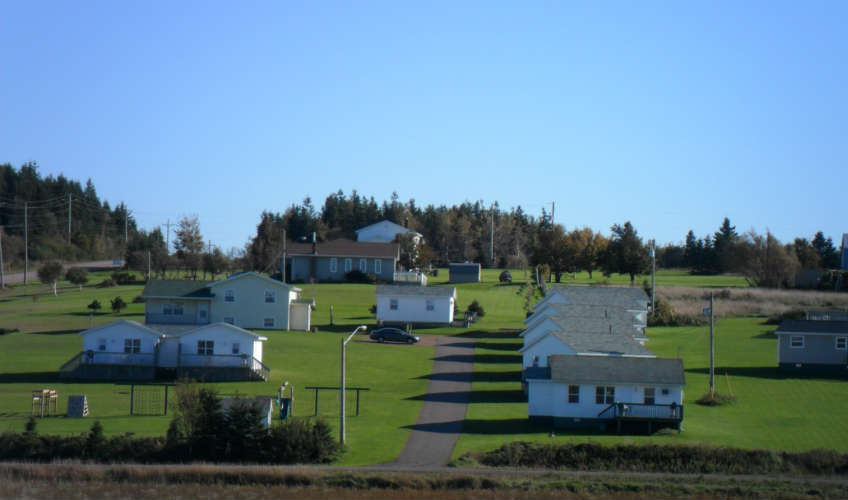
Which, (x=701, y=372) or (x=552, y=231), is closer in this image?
(x=701, y=372)

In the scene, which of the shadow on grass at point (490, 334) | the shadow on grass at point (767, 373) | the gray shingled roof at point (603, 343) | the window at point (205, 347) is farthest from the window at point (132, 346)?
the shadow on grass at point (767, 373)

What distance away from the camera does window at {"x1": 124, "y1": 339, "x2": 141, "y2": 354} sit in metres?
57.9

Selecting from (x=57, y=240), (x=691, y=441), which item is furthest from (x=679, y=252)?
(x=691, y=441)

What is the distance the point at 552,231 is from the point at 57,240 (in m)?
87.9

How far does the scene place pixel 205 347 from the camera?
57.8 metres

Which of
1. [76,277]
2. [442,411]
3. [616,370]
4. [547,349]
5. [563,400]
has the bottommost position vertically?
[442,411]

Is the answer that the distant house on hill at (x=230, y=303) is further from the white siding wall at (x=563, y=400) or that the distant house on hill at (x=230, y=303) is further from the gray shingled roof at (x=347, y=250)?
the white siding wall at (x=563, y=400)

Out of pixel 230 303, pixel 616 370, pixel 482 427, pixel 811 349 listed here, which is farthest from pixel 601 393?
pixel 230 303

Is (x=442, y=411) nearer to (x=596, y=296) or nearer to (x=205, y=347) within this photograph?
(x=205, y=347)

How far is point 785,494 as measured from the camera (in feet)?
104

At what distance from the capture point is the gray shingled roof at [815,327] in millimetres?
60844

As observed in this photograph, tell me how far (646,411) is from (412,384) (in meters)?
15.4

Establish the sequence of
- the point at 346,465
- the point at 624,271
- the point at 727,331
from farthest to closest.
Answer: the point at 624,271
the point at 727,331
the point at 346,465

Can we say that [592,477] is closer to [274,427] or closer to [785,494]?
[785,494]
